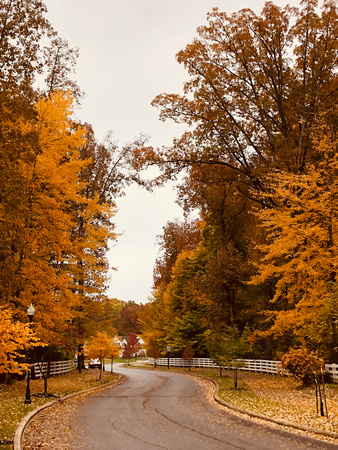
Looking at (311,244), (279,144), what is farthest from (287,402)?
(279,144)

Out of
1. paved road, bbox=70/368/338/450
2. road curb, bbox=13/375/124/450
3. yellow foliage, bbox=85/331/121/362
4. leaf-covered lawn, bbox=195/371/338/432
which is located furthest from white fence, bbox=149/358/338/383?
yellow foliage, bbox=85/331/121/362

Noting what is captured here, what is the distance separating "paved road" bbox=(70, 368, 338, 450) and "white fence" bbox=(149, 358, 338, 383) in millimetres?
3558

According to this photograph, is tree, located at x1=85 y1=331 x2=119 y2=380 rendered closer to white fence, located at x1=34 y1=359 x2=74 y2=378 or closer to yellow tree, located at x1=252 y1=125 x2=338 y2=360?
white fence, located at x1=34 y1=359 x2=74 y2=378

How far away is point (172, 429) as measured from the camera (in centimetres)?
948

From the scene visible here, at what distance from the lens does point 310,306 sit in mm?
15641

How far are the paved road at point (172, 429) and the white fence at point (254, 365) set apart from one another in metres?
3.56

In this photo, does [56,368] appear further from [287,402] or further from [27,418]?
[287,402]

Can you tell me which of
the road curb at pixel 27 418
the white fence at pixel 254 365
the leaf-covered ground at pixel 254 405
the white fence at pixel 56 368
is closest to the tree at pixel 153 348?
the white fence at pixel 254 365

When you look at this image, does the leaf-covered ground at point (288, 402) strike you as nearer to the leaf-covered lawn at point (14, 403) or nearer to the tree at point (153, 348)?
the leaf-covered lawn at point (14, 403)

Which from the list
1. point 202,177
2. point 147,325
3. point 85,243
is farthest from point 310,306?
point 147,325

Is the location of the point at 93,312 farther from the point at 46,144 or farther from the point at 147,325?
the point at 147,325

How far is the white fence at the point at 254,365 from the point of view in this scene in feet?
57.6

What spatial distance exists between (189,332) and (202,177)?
73.1 feet

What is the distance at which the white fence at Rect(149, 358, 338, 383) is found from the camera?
17562mm
